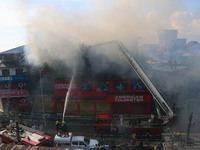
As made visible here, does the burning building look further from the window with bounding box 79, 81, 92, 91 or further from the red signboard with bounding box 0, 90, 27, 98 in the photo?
the window with bounding box 79, 81, 92, 91

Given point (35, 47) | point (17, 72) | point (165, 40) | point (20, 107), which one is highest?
point (165, 40)

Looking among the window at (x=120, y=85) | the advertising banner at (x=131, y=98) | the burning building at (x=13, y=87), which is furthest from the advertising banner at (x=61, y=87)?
the advertising banner at (x=131, y=98)

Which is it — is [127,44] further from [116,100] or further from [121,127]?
[121,127]

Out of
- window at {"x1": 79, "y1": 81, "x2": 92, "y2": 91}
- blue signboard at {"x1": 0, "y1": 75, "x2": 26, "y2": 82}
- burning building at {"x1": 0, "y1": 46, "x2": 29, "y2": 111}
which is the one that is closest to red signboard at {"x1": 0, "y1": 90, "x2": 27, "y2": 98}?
burning building at {"x1": 0, "y1": 46, "x2": 29, "y2": 111}

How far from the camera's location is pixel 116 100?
1594 cm

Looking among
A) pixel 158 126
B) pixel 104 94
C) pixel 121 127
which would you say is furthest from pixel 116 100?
pixel 158 126

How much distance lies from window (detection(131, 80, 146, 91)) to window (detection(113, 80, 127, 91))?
0.70 m

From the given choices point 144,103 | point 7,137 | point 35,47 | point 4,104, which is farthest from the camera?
point 35,47

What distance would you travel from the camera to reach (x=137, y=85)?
1559 centimetres

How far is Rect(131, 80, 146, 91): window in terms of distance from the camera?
1552cm

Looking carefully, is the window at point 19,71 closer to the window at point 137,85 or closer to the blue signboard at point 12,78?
the blue signboard at point 12,78

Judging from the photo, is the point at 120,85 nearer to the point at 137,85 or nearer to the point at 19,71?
the point at 137,85

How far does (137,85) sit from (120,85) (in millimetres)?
1482

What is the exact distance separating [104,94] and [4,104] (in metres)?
9.94
